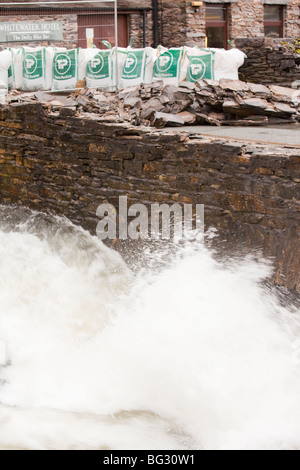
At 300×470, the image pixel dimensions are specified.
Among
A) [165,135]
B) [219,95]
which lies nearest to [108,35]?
→ [219,95]

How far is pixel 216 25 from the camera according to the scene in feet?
75.2

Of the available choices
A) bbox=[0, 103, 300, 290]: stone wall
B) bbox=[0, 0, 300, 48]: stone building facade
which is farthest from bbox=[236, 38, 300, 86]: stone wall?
bbox=[0, 103, 300, 290]: stone wall

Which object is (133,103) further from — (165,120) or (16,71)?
(16,71)

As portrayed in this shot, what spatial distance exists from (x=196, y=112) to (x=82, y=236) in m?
3.07

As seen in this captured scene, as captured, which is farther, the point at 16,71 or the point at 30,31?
the point at 30,31

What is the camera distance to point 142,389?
21.8ft

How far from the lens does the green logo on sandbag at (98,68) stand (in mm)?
14336

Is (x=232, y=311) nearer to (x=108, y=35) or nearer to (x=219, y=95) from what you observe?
(x=219, y=95)

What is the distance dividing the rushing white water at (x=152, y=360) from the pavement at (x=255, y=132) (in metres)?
2.11

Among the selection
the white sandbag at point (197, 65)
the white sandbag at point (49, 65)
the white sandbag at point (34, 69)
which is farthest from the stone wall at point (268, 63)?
the white sandbag at point (34, 69)

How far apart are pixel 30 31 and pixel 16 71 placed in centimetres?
99

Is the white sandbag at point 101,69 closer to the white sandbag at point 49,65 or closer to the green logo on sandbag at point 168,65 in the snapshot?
the white sandbag at point 49,65

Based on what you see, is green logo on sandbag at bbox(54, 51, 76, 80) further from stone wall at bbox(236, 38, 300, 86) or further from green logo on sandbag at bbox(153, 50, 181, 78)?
stone wall at bbox(236, 38, 300, 86)

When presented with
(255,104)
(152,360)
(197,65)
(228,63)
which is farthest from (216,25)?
(152,360)
